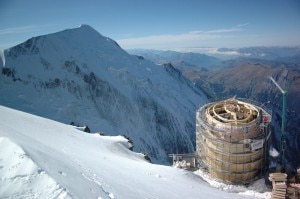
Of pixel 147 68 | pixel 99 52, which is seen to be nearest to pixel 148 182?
pixel 99 52

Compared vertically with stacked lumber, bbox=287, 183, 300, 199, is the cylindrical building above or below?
above

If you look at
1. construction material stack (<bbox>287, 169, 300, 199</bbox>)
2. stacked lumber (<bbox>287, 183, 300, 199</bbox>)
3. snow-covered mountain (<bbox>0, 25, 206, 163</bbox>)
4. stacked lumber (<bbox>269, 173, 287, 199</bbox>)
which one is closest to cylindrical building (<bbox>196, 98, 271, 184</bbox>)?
stacked lumber (<bbox>269, 173, 287, 199</bbox>)

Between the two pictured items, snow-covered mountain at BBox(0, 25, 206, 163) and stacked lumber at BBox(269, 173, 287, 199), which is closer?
stacked lumber at BBox(269, 173, 287, 199)

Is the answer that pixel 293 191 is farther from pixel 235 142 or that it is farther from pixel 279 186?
pixel 235 142

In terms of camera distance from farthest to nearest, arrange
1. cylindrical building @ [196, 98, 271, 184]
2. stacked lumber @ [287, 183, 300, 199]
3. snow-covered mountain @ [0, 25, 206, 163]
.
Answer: snow-covered mountain @ [0, 25, 206, 163] → cylindrical building @ [196, 98, 271, 184] → stacked lumber @ [287, 183, 300, 199]

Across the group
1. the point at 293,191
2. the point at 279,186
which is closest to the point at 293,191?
the point at 293,191

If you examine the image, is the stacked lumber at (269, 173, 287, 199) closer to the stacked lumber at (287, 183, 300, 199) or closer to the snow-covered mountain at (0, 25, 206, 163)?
the stacked lumber at (287, 183, 300, 199)

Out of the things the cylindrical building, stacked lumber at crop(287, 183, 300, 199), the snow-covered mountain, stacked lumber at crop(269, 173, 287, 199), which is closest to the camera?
stacked lumber at crop(287, 183, 300, 199)
